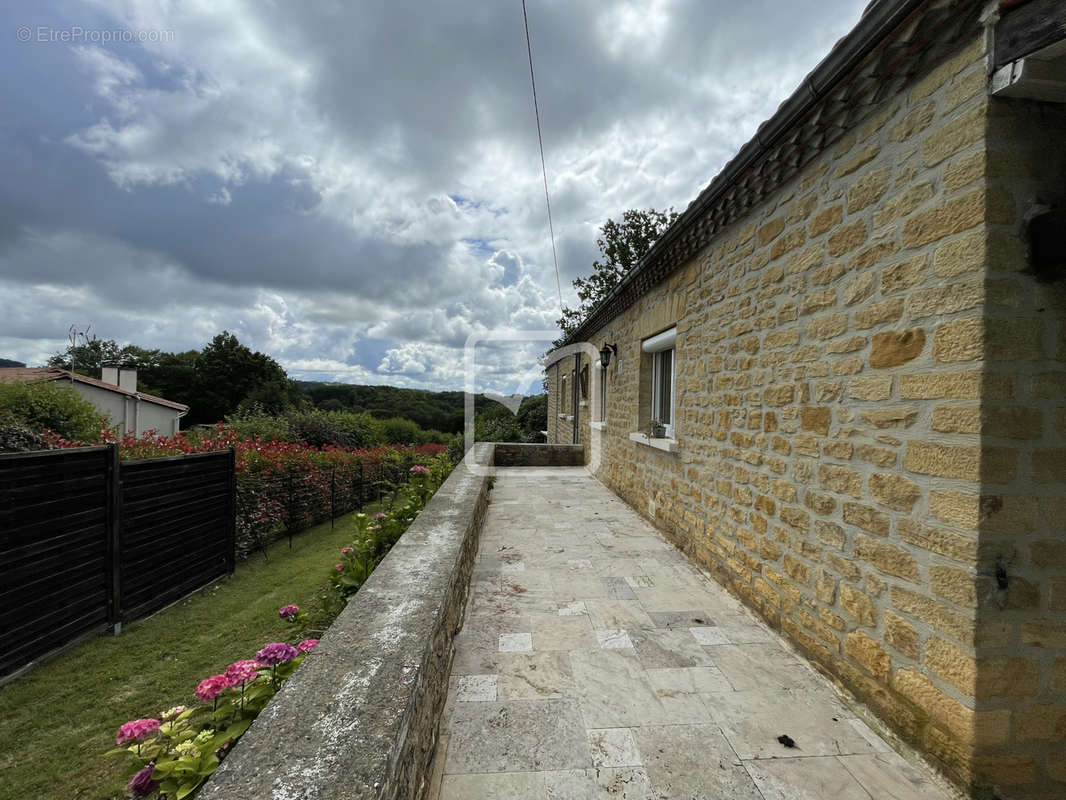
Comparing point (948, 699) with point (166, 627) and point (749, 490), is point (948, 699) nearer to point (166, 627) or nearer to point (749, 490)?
point (749, 490)

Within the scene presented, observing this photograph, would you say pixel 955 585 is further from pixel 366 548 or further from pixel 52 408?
pixel 52 408

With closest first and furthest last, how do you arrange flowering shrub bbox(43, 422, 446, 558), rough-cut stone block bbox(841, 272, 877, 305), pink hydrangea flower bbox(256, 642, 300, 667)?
pink hydrangea flower bbox(256, 642, 300, 667) → rough-cut stone block bbox(841, 272, 877, 305) → flowering shrub bbox(43, 422, 446, 558)

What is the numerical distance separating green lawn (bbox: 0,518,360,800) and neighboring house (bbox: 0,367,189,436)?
19.5 metres

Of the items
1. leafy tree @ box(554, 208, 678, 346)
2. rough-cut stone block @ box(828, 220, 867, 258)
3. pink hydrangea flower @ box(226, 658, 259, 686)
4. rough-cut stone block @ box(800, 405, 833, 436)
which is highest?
leafy tree @ box(554, 208, 678, 346)

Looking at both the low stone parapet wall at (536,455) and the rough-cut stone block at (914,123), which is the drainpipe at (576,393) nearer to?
the low stone parapet wall at (536,455)

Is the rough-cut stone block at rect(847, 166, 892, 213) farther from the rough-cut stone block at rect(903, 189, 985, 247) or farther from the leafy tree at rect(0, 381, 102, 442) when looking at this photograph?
the leafy tree at rect(0, 381, 102, 442)

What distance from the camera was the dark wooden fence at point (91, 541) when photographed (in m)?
3.44

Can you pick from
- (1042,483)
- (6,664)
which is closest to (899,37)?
(1042,483)

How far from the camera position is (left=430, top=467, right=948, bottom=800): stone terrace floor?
1696mm

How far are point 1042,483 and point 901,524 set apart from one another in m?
0.45

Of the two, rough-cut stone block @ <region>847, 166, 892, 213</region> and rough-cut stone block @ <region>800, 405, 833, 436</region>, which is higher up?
rough-cut stone block @ <region>847, 166, 892, 213</region>

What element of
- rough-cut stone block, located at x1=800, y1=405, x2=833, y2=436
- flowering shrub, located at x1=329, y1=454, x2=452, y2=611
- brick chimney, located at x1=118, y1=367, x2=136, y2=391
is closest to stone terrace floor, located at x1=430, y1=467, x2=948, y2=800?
flowering shrub, located at x1=329, y1=454, x2=452, y2=611

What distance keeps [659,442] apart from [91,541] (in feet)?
17.8

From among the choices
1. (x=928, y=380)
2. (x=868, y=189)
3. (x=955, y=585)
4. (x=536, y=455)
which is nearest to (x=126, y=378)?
(x=536, y=455)
